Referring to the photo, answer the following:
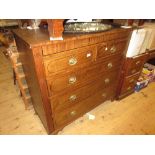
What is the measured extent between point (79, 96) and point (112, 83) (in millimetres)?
572

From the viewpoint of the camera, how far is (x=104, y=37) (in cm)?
123

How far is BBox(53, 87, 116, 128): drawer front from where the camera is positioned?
141cm

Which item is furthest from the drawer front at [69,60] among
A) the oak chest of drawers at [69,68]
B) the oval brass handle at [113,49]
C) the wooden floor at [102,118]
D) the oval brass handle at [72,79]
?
the wooden floor at [102,118]

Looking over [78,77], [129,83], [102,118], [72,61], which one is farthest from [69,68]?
[129,83]

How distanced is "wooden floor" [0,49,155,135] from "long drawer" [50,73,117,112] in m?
0.41

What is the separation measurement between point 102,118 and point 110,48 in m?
0.95

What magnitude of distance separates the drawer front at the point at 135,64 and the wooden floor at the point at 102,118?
484mm

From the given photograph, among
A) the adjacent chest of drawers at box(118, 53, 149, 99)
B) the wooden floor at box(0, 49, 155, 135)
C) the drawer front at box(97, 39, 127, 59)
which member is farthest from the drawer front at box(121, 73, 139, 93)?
the drawer front at box(97, 39, 127, 59)

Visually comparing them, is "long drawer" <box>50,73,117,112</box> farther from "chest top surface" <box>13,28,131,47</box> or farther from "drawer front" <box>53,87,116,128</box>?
"chest top surface" <box>13,28,131,47</box>

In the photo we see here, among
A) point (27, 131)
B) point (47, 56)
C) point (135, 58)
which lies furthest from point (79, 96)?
point (135, 58)

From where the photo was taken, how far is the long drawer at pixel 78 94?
4.15 feet

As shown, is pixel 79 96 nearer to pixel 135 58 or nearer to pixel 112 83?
pixel 112 83

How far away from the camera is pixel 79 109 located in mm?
1545

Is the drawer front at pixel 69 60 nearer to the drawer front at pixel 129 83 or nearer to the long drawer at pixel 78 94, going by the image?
the long drawer at pixel 78 94
